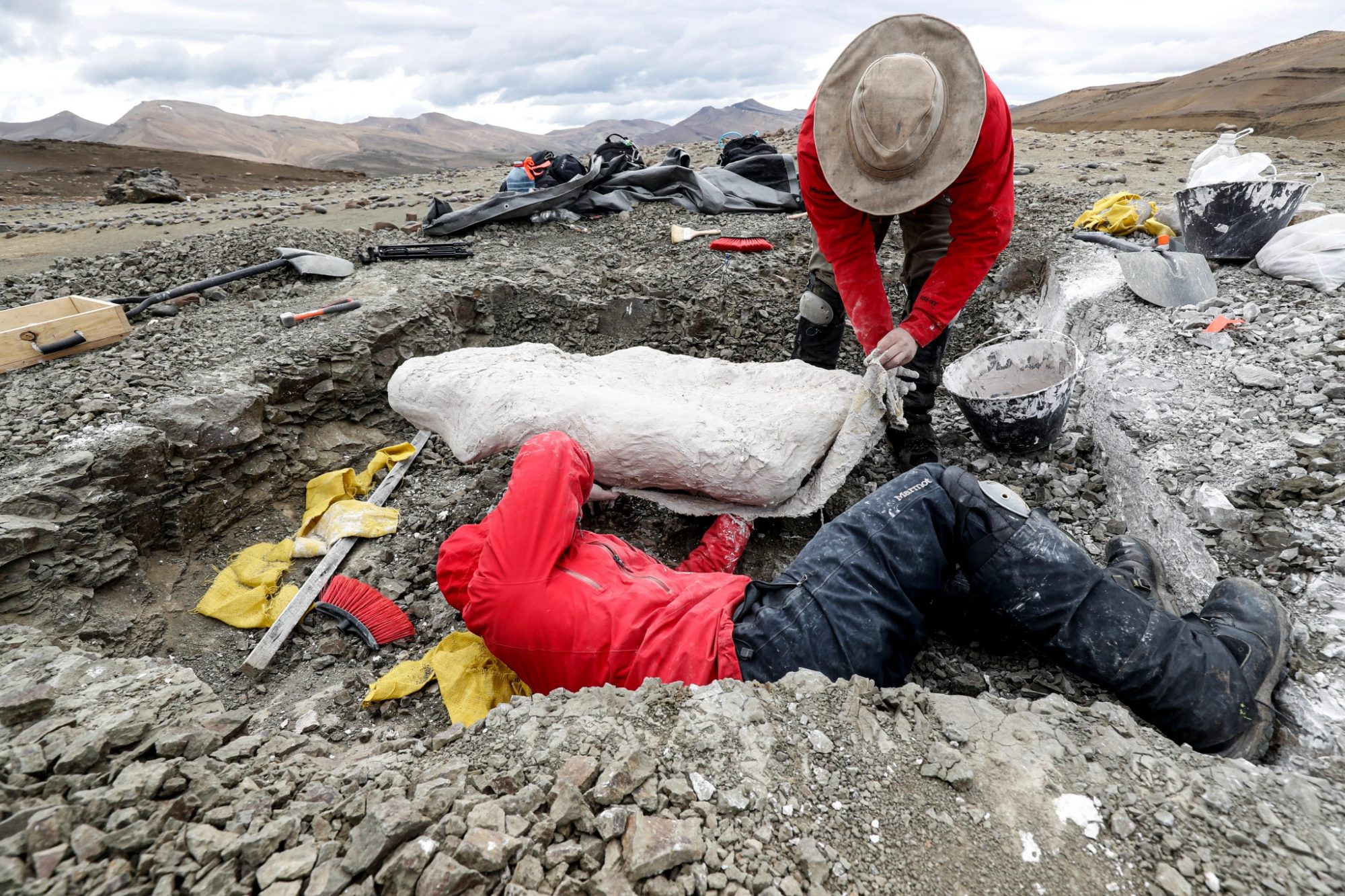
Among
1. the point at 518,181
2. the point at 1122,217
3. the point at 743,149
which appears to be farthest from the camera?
the point at 743,149

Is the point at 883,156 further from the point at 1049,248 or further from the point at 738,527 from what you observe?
the point at 1049,248

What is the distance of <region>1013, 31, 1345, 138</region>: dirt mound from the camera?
35.4ft

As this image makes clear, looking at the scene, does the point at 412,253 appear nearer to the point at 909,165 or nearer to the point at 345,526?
the point at 345,526

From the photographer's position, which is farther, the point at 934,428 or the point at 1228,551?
the point at 934,428

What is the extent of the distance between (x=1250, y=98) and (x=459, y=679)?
18.9 meters

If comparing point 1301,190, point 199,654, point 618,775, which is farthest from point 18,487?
point 1301,190

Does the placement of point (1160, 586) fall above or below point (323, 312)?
below

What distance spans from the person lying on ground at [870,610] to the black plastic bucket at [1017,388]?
88 centimetres

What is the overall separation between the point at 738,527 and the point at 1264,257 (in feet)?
10.1

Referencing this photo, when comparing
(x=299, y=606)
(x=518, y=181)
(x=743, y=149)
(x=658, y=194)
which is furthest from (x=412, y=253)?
(x=743, y=149)

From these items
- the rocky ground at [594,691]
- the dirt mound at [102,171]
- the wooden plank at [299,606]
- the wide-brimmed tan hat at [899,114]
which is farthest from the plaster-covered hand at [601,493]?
the dirt mound at [102,171]

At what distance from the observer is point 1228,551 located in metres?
2.02

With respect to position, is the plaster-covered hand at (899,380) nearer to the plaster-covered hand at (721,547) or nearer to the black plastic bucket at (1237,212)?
the plaster-covered hand at (721,547)

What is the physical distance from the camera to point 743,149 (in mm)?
6316
